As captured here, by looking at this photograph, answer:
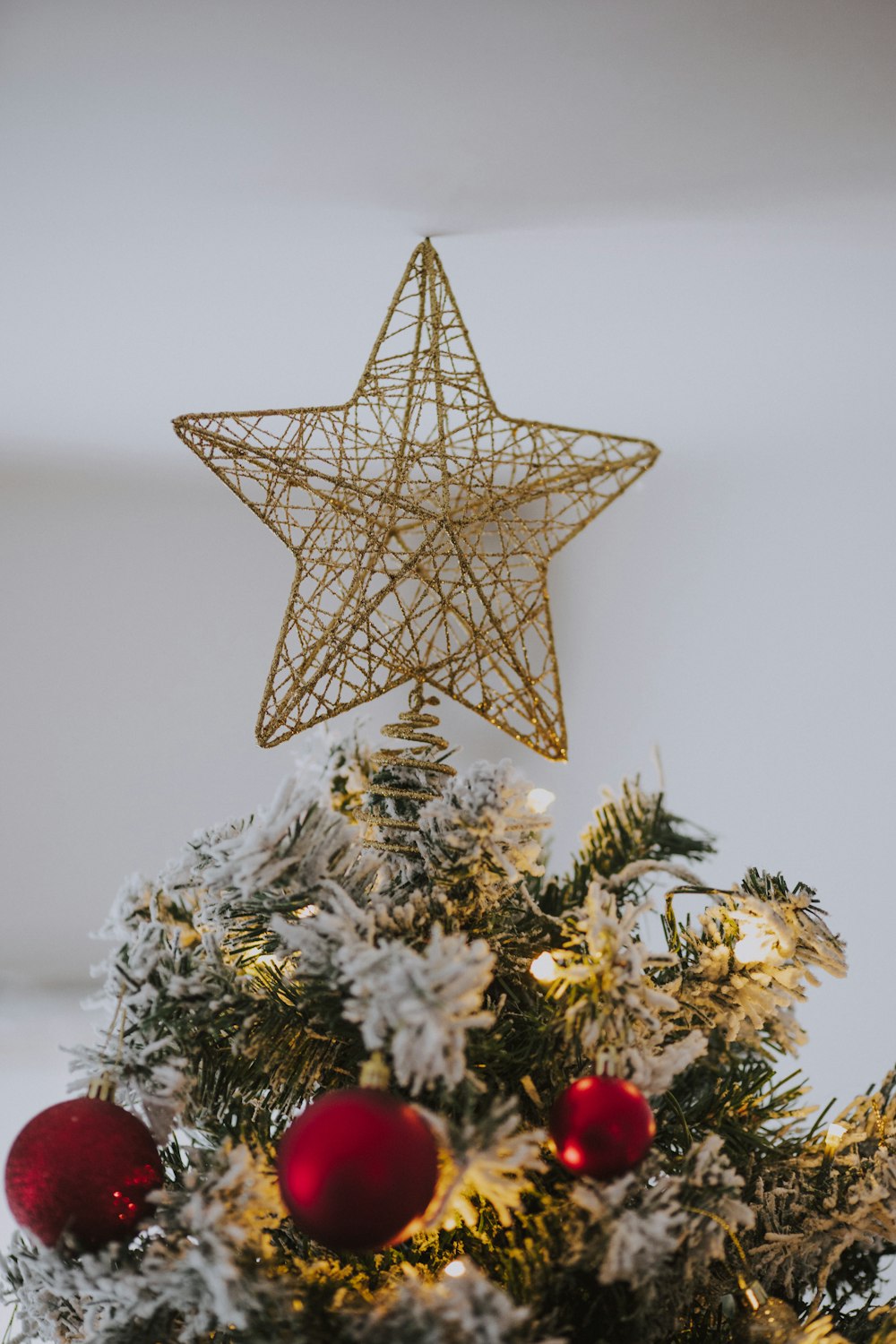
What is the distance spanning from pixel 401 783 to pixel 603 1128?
24cm

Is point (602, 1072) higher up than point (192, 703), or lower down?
lower down

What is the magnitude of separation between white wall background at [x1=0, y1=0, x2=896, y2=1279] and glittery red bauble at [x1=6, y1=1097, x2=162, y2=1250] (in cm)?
67

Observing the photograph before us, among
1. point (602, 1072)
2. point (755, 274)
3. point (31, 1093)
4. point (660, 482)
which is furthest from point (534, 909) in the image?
point (31, 1093)

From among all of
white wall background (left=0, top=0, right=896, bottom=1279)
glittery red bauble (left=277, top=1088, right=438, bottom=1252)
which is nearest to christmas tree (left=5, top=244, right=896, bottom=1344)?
glittery red bauble (left=277, top=1088, right=438, bottom=1252)

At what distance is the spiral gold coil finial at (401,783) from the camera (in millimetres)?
533

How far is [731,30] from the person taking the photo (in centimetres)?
57

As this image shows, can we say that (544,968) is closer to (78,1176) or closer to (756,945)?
(756,945)

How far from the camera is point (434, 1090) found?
42cm

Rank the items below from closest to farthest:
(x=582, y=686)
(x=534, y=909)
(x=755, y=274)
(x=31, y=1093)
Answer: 1. (x=534, y=909)
2. (x=755, y=274)
3. (x=31, y=1093)
4. (x=582, y=686)

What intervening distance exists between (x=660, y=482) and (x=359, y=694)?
102cm

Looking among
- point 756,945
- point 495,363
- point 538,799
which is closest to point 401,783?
point 538,799

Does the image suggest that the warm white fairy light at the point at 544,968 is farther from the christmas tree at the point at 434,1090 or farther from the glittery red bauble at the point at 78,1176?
the glittery red bauble at the point at 78,1176


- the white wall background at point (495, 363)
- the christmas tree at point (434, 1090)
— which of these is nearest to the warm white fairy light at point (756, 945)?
the christmas tree at point (434, 1090)

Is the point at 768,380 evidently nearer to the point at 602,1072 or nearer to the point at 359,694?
the point at 359,694
